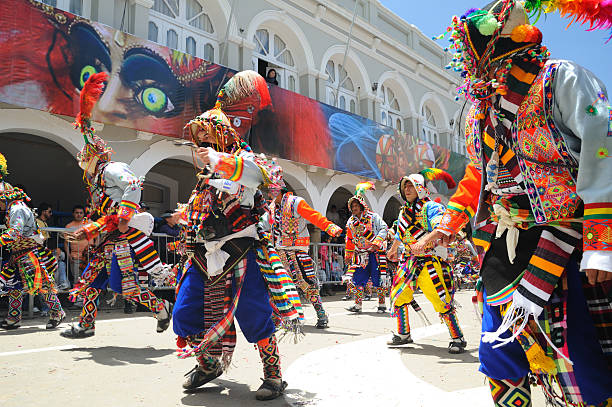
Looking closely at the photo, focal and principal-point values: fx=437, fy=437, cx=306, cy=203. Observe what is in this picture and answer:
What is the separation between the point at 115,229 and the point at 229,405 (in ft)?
9.54

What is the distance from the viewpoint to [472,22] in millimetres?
2018

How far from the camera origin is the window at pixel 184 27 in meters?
11.4

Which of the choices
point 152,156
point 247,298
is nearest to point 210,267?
point 247,298

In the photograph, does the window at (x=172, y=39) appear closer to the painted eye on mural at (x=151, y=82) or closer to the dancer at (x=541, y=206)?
the painted eye on mural at (x=151, y=82)

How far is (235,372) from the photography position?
12.3ft

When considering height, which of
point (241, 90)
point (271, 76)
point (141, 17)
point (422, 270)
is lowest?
point (422, 270)

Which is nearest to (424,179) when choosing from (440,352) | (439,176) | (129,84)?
(439,176)

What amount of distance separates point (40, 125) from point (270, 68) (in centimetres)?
713

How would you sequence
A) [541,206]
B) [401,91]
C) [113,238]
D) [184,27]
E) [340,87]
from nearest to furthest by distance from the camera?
[541,206] < [113,238] < [184,27] < [340,87] < [401,91]

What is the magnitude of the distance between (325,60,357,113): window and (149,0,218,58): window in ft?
15.4

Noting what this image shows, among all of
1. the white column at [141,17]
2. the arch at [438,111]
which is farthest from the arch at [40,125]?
the arch at [438,111]

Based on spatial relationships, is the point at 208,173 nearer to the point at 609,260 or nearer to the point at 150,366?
the point at 150,366

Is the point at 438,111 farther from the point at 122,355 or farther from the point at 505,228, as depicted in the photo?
the point at 505,228

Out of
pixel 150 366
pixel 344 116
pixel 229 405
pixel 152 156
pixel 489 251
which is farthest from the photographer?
pixel 344 116
